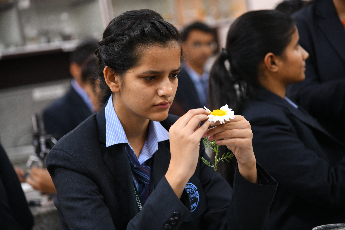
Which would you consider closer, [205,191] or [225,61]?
[205,191]

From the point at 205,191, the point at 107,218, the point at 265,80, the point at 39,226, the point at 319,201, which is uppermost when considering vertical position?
the point at 265,80

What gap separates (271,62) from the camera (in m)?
1.60

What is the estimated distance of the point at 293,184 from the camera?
4.54 ft

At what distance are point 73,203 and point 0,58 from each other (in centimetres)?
359

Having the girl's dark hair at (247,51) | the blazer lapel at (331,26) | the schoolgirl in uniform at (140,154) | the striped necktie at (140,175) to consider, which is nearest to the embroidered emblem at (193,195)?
the schoolgirl in uniform at (140,154)

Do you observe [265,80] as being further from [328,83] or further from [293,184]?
[293,184]

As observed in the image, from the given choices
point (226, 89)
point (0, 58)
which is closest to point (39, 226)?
point (226, 89)

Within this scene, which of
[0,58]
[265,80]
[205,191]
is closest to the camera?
[205,191]

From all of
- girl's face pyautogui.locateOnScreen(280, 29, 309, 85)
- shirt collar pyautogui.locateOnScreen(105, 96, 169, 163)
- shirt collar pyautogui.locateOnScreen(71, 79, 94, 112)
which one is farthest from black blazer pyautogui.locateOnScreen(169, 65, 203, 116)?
shirt collar pyautogui.locateOnScreen(105, 96, 169, 163)

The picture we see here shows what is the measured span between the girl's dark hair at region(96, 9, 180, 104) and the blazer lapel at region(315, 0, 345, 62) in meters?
1.09

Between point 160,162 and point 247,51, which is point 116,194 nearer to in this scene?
point 160,162

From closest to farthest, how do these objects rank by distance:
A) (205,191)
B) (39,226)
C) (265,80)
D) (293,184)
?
(205,191), (293,184), (265,80), (39,226)

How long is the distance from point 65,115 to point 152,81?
2.07 metres

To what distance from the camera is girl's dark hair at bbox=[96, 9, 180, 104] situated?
105cm
